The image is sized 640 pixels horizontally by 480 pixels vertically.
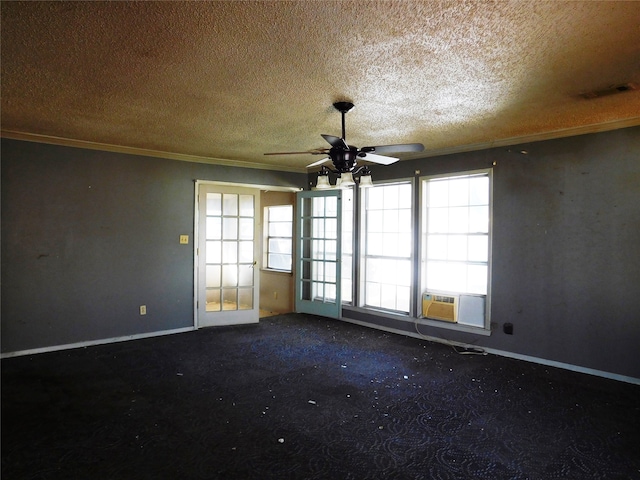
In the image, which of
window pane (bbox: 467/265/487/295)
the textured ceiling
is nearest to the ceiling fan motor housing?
the textured ceiling

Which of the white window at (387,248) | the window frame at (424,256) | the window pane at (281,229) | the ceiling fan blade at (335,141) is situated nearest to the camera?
the ceiling fan blade at (335,141)

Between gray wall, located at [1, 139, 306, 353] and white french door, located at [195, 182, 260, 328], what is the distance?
165mm

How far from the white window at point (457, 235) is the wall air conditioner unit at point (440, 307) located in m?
0.09

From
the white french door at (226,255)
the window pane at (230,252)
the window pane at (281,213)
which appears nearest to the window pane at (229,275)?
the white french door at (226,255)

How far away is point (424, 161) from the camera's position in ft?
17.3

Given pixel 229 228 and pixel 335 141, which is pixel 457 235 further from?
pixel 229 228

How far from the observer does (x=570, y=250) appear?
13.4 feet

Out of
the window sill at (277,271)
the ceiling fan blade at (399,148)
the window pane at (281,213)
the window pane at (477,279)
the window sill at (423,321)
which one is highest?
the ceiling fan blade at (399,148)

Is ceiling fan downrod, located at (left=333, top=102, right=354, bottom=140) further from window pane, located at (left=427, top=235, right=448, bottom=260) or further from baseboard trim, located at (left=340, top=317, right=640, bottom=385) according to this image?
baseboard trim, located at (left=340, top=317, right=640, bottom=385)

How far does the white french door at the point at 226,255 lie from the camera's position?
18.5 feet

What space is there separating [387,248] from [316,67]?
357 cm

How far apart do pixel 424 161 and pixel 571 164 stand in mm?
1725

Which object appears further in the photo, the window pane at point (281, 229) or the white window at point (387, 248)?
the window pane at point (281, 229)

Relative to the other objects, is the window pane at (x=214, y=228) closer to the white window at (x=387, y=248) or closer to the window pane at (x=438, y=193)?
the white window at (x=387, y=248)
